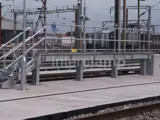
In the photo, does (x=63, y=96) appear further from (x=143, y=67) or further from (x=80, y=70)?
(x=143, y=67)

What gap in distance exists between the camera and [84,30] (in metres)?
20.8

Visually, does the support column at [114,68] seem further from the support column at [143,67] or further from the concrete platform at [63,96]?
the support column at [143,67]

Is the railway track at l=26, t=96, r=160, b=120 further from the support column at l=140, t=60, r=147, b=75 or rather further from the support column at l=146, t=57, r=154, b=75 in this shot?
the support column at l=146, t=57, r=154, b=75

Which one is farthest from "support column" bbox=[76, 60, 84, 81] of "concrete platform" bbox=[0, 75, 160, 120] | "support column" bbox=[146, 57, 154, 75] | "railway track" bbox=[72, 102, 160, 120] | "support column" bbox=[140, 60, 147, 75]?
→ "railway track" bbox=[72, 102, 160, 120]

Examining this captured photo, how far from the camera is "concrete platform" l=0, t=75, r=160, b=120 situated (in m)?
10.3

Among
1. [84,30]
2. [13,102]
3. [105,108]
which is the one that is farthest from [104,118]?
[84,30]

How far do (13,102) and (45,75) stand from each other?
9425mm

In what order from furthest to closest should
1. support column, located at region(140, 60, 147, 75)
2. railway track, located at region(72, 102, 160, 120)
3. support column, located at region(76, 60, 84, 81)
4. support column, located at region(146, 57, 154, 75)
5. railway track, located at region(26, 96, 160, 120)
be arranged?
support column, located at region(146, 57, 154, 75)
support column, located at region(140, 60, 147, 75)
support column, located at region(76, 60, 84, 81)
railway track, located at region(72, 102, 160, 120)
railway track, located at region(26, 96, 160, 120)

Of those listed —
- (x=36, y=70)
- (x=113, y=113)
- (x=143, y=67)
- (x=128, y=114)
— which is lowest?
(x=128, y=114)

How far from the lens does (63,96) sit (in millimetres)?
13180

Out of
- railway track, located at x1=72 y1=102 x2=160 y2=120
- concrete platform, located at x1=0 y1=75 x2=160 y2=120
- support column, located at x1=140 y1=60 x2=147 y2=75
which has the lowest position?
railway track, located at x1=72 y1=102 x2=160 y2=120

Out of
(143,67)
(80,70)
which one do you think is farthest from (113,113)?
(143,67)

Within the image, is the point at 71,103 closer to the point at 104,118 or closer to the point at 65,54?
the point at 104,118

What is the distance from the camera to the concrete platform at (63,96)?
33.9ft
